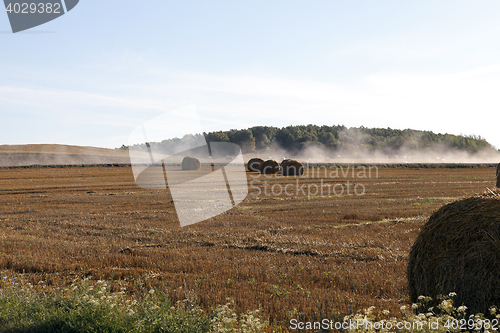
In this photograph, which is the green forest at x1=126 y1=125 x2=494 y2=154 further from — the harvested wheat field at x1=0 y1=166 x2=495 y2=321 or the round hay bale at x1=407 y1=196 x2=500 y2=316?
the round hay bale at x1=407 y1=196 x2=500 y2=316

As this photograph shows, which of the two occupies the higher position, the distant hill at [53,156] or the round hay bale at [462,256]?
the distant hill at [53,156]

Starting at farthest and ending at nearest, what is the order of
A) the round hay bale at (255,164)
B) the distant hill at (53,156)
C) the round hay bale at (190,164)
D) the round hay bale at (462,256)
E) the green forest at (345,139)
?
the green forest at (345,139), the distant hill at (53,156), the round hay bale at (255,164), the round hay bale at (190,164), the round hay bale at (462,256)

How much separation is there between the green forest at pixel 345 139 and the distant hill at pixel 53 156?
4514 centimetres

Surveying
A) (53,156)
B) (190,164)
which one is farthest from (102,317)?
(53,156)

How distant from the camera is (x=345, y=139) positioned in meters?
152

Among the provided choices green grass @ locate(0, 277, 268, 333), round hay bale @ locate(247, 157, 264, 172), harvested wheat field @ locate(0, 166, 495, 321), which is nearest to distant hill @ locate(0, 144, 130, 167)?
round hay bale @ locate(247, 157, 264, 172)

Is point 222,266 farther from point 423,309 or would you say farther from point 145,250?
point 423,309

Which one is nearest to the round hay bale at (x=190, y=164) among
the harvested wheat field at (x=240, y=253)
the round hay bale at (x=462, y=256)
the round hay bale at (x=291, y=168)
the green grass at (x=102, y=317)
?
the round hay bale at (x=291, y=168)

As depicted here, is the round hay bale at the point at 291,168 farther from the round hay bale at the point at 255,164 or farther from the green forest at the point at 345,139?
the green forest at the point at 345,139

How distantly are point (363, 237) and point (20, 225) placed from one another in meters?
14.6

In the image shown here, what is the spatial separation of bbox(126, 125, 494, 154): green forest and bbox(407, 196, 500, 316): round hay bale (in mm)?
124777

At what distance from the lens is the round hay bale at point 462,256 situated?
19.0 ft

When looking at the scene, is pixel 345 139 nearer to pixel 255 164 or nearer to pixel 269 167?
pixel 255 164

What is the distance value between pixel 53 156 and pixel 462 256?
9310cm
